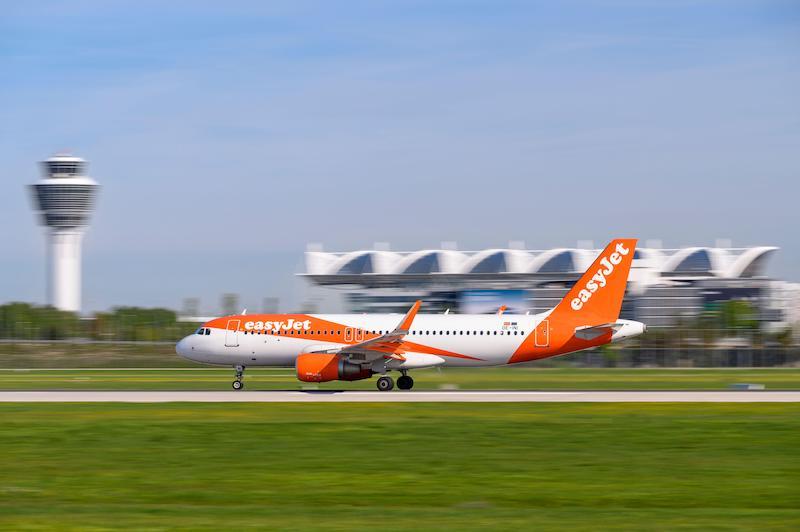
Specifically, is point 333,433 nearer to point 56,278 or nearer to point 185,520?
point 185,520

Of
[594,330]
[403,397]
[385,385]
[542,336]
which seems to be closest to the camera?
[403,397]

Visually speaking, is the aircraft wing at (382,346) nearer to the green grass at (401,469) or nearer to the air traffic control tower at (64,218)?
the green grass at (401,469)

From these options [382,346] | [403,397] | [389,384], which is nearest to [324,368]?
[382,346]

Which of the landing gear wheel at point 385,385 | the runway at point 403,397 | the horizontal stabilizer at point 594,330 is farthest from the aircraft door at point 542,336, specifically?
the landing gear wheel at point 385,385

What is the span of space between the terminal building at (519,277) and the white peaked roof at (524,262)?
154 mm

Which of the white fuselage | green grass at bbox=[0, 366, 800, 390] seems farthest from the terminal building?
the white fuselage

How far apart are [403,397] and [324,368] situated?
4.99 metres

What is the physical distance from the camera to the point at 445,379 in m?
49.8

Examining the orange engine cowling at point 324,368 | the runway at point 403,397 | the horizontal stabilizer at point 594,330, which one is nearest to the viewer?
the runway at point 403,397

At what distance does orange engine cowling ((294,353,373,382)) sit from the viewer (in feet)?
141

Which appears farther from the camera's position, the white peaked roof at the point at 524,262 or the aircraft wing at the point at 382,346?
the white peaked roof at the point at 524,262

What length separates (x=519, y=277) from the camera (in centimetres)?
16050

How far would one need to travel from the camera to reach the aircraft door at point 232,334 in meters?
46.5

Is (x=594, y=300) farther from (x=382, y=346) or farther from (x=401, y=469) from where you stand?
(x=401, y=469)
